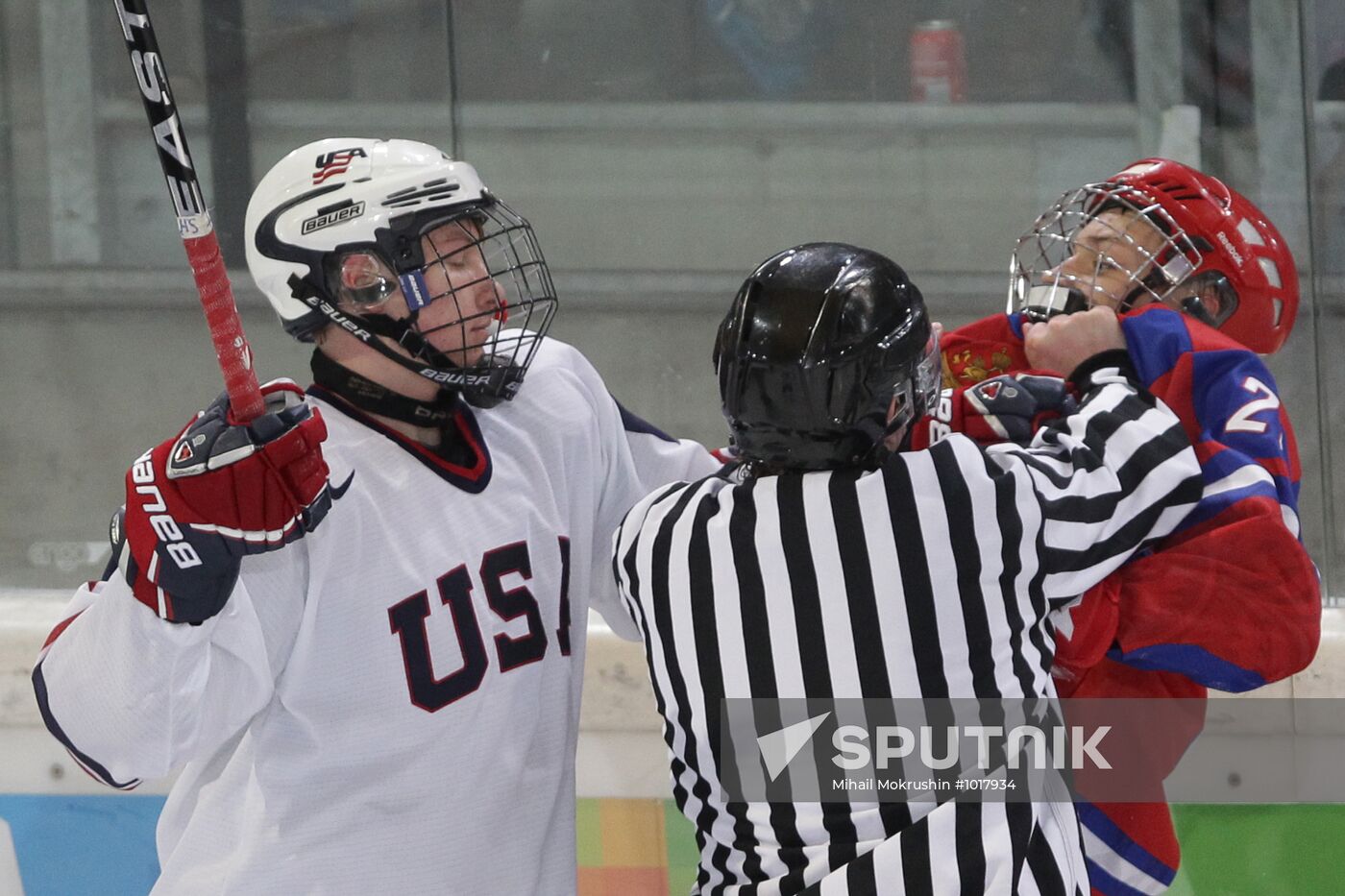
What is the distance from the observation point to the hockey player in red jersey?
1.41 meters

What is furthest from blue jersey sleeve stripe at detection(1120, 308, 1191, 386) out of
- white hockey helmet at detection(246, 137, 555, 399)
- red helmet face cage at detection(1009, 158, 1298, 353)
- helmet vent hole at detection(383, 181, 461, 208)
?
helmet vent hole at detection(383, 181, 461, 208)

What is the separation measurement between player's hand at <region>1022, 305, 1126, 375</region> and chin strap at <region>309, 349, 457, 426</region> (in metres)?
0.64

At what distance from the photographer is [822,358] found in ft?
4.28

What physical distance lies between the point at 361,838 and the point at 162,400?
165 cm

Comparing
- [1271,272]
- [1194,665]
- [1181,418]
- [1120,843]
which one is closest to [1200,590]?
[1194,665]

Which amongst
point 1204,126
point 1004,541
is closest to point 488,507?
point 1004,541

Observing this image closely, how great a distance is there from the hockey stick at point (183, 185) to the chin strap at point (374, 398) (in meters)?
0.41

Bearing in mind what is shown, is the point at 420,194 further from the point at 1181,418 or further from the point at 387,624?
the point at 1181,418

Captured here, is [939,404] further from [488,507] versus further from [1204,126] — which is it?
[1204,126]

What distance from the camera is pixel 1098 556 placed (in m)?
1.34

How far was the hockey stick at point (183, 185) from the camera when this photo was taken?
117cm

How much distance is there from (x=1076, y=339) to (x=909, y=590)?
0.37 meters

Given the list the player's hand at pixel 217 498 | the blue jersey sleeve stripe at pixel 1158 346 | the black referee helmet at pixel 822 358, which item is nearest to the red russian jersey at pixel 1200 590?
the blue jersey sleeve stripe at pixel 1158 346

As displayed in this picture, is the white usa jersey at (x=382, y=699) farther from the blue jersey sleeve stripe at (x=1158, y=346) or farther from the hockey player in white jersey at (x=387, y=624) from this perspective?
the blue jersey sleeve stripe at (x=1158, y=346)
